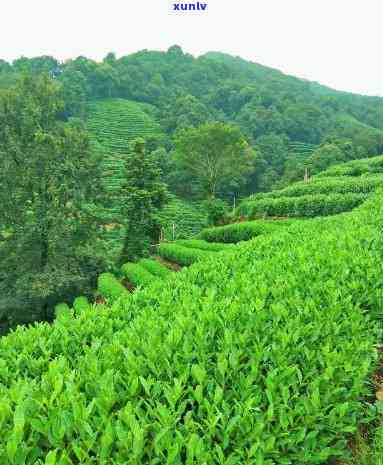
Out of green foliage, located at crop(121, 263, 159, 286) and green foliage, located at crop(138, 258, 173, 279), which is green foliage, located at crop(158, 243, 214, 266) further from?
green foliage, located at crop(121, 263, 159, 286)

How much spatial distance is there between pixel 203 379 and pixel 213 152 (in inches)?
1590

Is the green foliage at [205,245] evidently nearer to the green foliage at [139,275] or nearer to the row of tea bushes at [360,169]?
the green foliage at [139,275]

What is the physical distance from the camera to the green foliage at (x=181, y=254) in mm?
15734

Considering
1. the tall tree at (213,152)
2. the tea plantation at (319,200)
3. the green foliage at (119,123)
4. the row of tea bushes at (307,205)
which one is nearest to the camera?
the row of tea bushes at (307,205)

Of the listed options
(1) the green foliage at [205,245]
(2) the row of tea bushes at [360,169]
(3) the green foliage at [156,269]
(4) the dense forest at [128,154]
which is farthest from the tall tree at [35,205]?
(2) the row of tea bushes at [360,169]

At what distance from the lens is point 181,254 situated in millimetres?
16797

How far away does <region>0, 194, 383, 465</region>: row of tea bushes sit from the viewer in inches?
79.0

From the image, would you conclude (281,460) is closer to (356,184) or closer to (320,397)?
(320,397)

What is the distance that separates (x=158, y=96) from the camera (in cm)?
8406

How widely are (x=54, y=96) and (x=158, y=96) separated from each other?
6538 centimetres

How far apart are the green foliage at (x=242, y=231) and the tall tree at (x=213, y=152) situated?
21.1 metres

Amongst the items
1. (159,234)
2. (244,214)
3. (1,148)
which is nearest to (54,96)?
(1,148)

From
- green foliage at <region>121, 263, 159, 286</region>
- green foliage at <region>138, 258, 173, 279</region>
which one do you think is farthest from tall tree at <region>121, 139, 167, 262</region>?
green foliage at <region>121, 263, 159, 286</region>

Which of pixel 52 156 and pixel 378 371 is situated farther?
pixel 52 156
